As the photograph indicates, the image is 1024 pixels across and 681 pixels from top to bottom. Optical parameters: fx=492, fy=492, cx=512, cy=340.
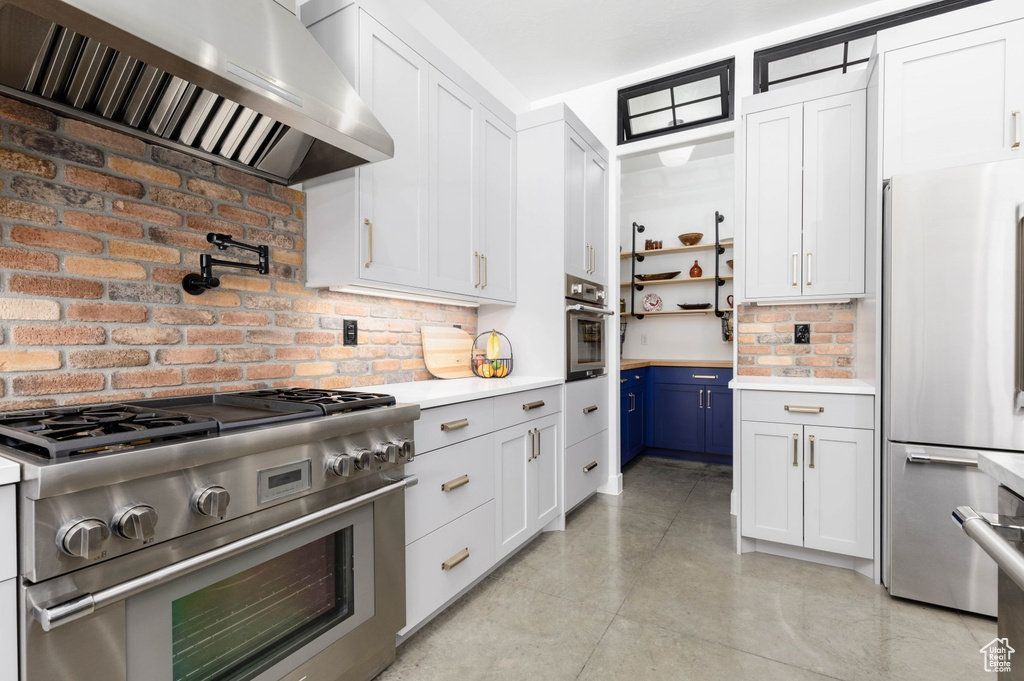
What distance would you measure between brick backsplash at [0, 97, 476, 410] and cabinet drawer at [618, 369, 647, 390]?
8.05ft

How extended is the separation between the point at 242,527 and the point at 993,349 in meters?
2.71

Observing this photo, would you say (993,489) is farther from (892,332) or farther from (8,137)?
(8,137)

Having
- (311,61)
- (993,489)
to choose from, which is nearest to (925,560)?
(993,489)

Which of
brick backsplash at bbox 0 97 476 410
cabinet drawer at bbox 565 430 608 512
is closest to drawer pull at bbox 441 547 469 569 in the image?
brick backsplash at bbox 0 97 476 410

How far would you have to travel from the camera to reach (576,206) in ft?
10.3

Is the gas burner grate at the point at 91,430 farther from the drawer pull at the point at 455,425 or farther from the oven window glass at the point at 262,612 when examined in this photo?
the drawer pull at the point at 455,425

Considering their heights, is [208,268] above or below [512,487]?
above

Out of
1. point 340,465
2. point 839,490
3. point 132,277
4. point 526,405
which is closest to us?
point 340,465

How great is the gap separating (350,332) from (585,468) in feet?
5.77

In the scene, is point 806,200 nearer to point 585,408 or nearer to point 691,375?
point 585,408

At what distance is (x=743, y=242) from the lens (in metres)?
2.92

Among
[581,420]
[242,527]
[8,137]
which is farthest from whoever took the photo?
[581,420]

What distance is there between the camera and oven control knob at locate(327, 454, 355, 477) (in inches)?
54.2

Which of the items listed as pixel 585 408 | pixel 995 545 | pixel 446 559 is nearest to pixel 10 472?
pixel 446 559
